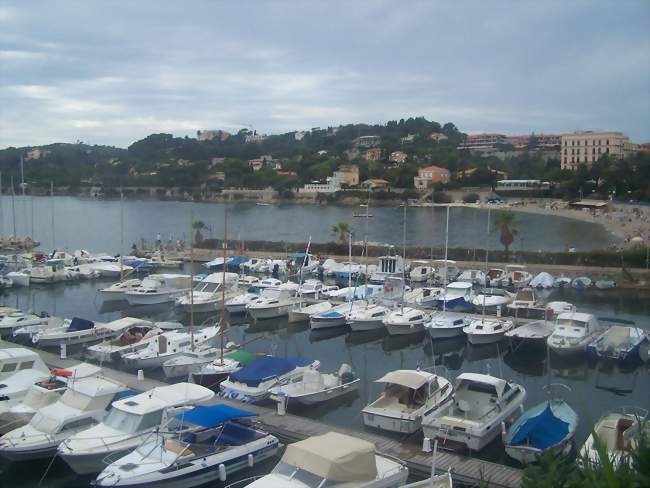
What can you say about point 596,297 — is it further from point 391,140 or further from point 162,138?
point 162,138

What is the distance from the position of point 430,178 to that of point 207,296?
289 feet

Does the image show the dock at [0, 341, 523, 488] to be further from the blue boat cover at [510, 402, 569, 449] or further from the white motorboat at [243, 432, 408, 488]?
the white motorboat at [243, 432, 408, 488]

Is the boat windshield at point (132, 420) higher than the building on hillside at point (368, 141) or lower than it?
lower

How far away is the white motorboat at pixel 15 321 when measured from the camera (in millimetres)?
20984

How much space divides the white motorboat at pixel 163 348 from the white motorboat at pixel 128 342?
300 mm

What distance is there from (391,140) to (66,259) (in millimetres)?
140619

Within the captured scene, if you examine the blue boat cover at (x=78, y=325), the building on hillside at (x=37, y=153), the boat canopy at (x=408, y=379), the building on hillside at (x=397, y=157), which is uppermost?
the building on hillside at (x=37, y=153)

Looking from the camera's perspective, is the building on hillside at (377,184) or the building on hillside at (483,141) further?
the building on hillside at (483,141)

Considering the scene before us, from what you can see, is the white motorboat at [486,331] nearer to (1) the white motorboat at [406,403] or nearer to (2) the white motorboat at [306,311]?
(2) the white motorboat at [306,311]

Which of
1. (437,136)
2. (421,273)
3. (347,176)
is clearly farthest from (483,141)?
(421,273)

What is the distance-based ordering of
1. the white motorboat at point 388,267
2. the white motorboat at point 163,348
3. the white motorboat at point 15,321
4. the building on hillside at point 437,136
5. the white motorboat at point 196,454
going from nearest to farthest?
the white motorboat at point 196,454 < the white motorboat at point 163,348 < the white motorboat at point 15,321 < the white motorboat at point 388,267 < the building on hillside at point 437,136

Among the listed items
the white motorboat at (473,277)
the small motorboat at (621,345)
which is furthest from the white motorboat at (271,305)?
the small motorboat at (621,345)

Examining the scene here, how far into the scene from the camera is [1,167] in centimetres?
11981

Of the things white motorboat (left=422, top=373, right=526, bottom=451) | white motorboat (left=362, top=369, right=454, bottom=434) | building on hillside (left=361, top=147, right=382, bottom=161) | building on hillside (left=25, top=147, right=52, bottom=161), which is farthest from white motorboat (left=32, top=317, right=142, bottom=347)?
building on hillside (left=25, top=147, right=52, bottom=161)
